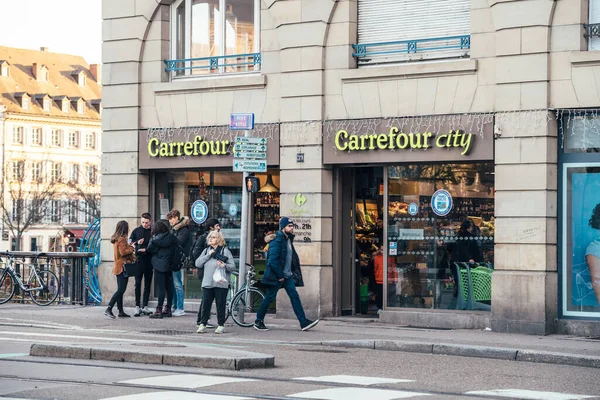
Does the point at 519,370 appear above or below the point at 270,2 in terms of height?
below

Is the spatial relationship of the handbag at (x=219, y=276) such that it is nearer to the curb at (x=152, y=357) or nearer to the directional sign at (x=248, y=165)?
the directional sign at (x=248, y=165)

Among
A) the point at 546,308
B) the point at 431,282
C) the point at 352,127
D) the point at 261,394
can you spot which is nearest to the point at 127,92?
the point at 352,127

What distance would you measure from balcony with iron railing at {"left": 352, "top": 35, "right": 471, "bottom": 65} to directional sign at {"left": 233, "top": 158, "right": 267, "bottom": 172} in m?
2.60

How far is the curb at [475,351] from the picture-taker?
15.3 meters

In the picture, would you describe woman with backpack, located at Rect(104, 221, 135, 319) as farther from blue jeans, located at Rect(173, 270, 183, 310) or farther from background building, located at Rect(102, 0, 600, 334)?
background building, located at Rect(102, 0, 600, 334)

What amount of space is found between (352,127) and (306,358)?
6.47 m

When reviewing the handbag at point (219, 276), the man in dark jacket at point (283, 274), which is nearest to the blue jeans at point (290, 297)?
the man in dark jacket at point (283, 274)

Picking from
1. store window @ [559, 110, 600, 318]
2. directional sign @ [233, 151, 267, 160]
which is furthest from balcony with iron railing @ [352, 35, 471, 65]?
directional sign @ [233, 151, 267, 160]

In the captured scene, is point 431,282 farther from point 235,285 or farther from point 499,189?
point 235,285

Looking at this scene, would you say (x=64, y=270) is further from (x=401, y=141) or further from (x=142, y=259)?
(x=401, y=141)

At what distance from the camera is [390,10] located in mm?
20844

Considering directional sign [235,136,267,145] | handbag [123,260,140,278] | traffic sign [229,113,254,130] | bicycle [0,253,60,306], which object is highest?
traffic sign [229,113,254,130]

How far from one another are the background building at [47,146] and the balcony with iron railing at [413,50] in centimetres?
7247

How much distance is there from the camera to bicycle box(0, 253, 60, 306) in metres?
24.6
